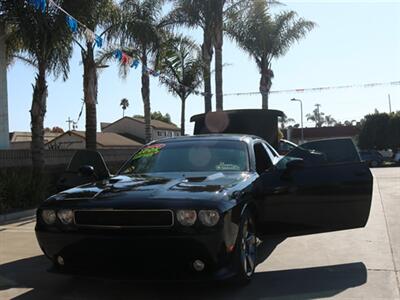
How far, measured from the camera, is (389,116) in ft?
157

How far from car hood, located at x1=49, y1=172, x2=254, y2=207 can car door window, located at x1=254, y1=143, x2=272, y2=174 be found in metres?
0.67

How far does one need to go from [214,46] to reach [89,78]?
305 inches

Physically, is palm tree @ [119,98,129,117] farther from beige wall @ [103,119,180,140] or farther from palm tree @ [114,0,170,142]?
palm tree @ [114,0,170,142]

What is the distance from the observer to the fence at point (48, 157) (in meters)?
13.3

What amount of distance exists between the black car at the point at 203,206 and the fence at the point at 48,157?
7908 millimetres

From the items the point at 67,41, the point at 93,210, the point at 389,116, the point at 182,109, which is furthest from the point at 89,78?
the point at 389,116

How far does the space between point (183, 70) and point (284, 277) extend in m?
20.0

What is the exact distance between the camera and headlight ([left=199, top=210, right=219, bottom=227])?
4309 millimetres

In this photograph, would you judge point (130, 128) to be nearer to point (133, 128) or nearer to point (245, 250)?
point (133, 128)

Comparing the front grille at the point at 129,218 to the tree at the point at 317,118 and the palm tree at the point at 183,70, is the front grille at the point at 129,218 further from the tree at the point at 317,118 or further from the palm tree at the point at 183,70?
the tree at the point at 317,118

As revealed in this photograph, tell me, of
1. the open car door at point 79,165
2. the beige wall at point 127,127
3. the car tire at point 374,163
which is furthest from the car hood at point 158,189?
the beige wall at point 127,127

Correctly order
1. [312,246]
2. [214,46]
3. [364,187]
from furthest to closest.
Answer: [214,46], [312,246], [364,187]

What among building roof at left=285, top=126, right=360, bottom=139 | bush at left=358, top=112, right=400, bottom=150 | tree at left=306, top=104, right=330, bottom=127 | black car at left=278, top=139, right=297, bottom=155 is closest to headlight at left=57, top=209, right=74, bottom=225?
black car at left=278, top=139, right=297, bottom=155

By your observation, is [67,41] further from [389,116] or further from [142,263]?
[389,116]
